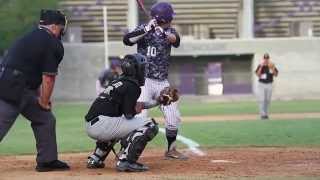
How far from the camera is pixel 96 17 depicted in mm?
51406

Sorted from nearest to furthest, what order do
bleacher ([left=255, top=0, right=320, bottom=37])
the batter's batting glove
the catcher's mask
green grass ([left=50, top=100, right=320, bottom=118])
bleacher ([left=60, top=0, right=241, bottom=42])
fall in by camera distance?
1. the catcher's mask
2. the batter's batting glove
3. green grass ([left=50, top=100, right=320, bottom=118])
4. bleacher ([left=60, top=0, right=241, bottom=42])
5. bleacher ([left=255, top=0, right=320, bottom=37])

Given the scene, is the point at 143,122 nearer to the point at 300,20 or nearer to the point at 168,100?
the point at 168,100

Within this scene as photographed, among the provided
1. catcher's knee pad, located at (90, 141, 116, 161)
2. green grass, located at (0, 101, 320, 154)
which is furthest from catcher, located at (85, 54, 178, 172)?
green grass, located at (0, 101, 320, 154)

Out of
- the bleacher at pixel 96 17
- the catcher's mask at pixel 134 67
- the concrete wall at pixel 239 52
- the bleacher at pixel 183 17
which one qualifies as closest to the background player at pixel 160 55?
the catcher's mask at pixel 134 67

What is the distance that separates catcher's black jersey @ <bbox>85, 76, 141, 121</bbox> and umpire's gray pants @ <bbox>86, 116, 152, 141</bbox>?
0.30 ft

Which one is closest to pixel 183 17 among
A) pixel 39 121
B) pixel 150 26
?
pixel 150 26

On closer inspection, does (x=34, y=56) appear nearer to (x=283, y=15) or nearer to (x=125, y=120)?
(x=125, y=120)

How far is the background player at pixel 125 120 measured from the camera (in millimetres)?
8953

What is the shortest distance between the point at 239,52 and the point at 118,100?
3858 centimetres

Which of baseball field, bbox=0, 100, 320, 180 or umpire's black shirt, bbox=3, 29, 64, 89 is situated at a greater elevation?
umpire's black shirt, bbox=3, 29, 64, 89

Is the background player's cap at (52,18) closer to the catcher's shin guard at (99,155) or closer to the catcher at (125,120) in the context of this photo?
the catcher at (125,120)

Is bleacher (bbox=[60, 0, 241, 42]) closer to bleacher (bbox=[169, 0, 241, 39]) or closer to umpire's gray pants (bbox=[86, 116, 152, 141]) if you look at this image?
bleacher (bbox=[169, 0, 241, 39])

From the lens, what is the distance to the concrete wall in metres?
46.8

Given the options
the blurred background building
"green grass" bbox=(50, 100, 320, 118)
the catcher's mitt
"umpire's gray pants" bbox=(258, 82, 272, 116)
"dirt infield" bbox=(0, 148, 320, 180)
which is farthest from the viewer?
the blurred background building
